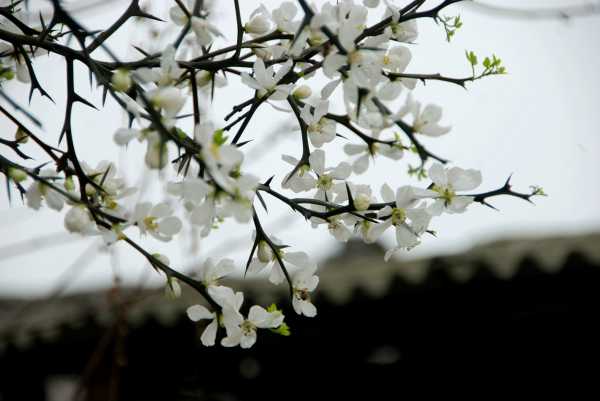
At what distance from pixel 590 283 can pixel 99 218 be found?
2236mm

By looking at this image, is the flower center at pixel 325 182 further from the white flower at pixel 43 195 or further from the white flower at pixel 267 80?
the white flower at pixel 43 195

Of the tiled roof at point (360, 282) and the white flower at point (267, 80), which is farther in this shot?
the tiled roof at point (360, 282)

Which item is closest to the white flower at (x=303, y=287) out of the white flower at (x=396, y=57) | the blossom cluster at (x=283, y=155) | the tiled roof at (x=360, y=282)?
the blossom cluster at (x=283, y=155)

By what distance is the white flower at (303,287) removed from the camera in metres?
1.09

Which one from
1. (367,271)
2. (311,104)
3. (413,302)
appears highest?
(367,271)

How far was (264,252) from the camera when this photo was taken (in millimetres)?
1064

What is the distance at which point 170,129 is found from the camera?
91 cm

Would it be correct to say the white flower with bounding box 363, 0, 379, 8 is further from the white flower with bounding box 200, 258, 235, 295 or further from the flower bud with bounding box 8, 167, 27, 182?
the flower bud with bounding box 8, 167, 27, 182

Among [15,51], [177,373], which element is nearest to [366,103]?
[15,51]

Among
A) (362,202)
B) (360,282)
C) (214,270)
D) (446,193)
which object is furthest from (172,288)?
(360,282)

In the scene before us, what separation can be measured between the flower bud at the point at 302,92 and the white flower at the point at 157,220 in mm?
262

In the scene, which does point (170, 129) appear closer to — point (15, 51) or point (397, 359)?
point (15, 51)

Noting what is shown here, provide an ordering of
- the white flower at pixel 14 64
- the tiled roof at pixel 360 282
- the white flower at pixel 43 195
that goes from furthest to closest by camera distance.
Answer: the tiled roof at pixel 360 282 → the white flower at pixel 14 64 → the white flower at pixel 43 195

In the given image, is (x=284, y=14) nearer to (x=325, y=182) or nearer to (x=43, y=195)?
(x=325, y=182)
